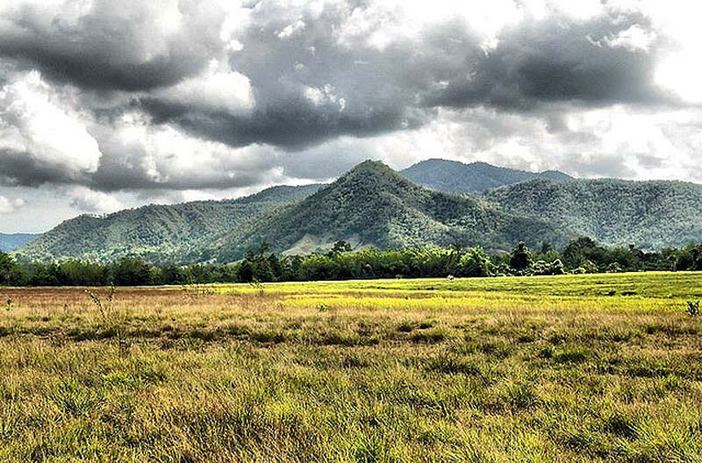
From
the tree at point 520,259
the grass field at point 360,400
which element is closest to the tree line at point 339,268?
the tree at point 520,259

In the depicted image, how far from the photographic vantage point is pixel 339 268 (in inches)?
6250

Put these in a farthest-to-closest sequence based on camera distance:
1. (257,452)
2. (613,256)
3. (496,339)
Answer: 1. (613,256)
2. (496,339)
3. (257,452)

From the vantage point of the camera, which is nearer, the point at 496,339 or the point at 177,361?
the point at 177,361

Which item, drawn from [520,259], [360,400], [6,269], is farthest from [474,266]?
[360,400]

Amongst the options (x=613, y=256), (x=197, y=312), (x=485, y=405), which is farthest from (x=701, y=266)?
(x=485, y=405)

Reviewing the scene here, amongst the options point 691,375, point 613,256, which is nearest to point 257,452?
point 691,375

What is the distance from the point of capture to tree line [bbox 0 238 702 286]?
13712cm

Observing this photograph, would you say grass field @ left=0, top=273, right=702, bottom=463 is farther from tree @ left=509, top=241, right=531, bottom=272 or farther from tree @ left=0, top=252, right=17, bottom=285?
tree @ left=0, top=252, right=17, bottom=285

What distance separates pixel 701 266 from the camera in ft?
321

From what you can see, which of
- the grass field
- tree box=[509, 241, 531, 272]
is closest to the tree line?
tree box=[509, 241, 531, 272]

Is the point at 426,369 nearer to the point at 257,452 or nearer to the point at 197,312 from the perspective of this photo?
the point at 257,452

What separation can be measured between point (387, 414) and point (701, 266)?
11060 cm

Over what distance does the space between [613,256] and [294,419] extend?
559 feet

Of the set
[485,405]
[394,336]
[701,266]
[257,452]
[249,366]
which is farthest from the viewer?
[701,266]
